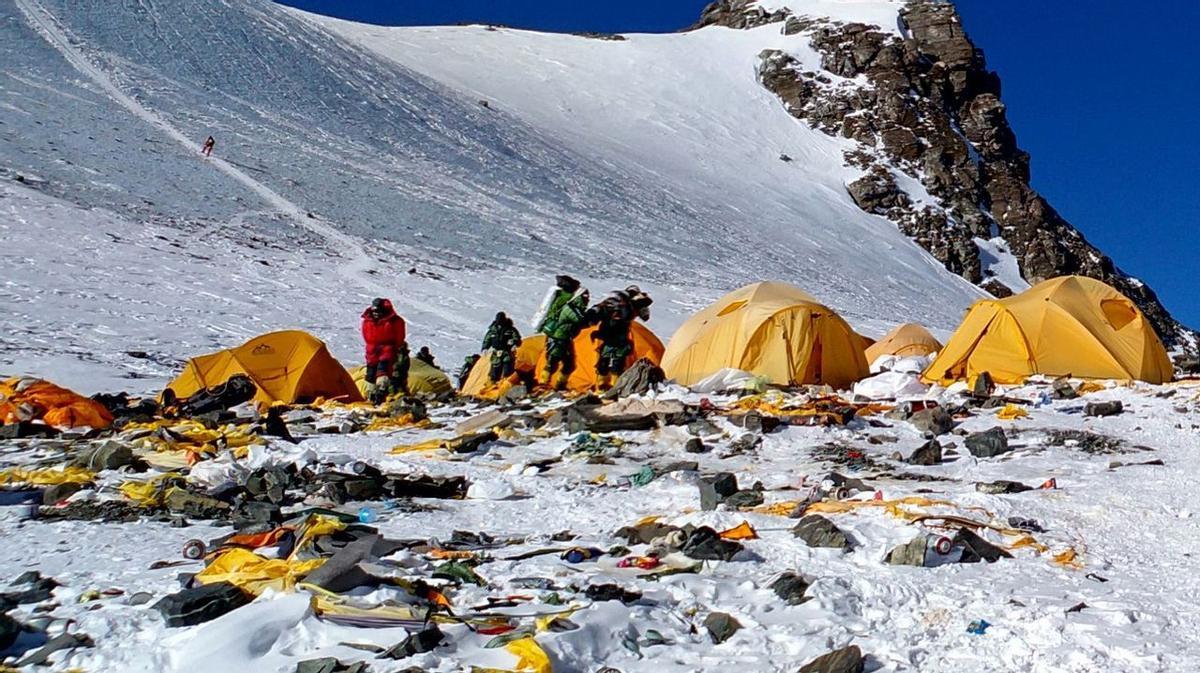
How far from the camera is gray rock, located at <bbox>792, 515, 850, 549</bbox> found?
5.70 meters

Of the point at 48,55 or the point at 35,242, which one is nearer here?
the point at 35,242

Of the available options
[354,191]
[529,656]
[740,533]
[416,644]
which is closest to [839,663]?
[529,656]

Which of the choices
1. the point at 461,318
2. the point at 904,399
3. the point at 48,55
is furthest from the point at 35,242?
the point at 48,55

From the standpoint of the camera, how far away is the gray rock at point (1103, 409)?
1120 centimetres

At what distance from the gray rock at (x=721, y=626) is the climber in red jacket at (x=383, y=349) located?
1087 cm

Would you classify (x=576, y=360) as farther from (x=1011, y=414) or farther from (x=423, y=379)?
(x=1011, y=414)

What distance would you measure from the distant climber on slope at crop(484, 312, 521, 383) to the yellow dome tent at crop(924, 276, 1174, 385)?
24.2ft

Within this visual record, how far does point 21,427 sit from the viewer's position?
10.7m

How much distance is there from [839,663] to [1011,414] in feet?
27.3

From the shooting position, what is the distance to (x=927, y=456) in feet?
28.4

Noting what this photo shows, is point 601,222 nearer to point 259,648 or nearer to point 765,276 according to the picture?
point 765,276

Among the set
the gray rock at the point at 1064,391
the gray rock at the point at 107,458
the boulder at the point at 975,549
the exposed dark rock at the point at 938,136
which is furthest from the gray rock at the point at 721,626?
the exposed dark rock at the point at 938,136

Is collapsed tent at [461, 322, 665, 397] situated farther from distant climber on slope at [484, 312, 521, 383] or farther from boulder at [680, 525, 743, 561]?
boulder at [680, 525, 743, 561]

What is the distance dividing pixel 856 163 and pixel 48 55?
5812cm
